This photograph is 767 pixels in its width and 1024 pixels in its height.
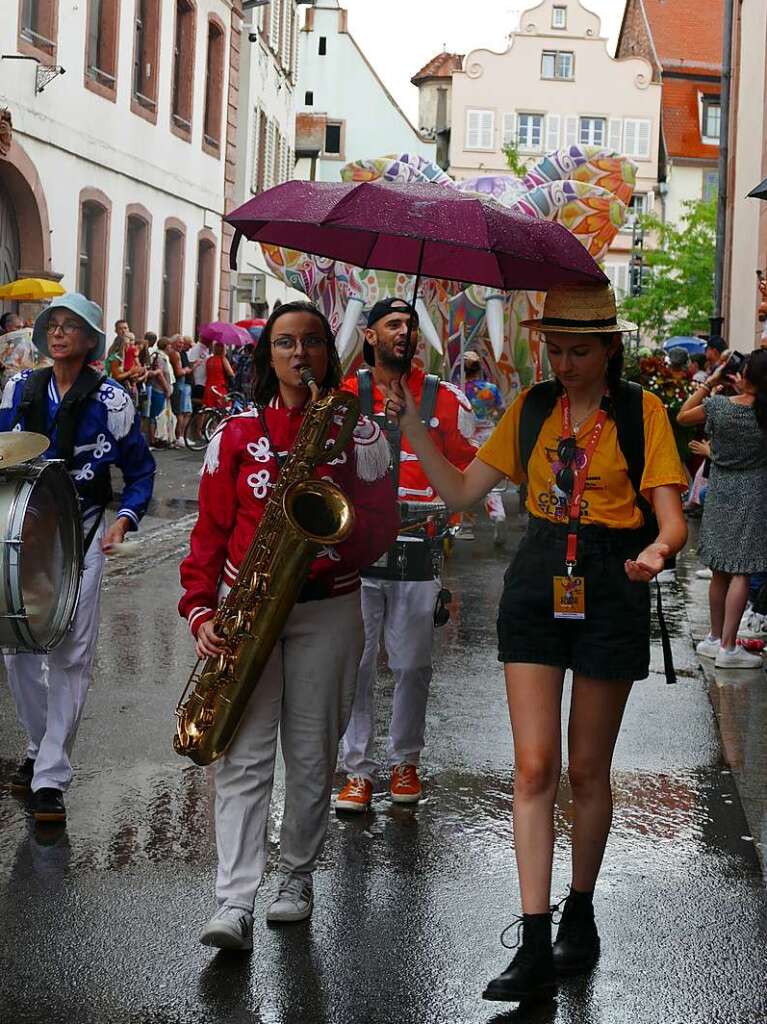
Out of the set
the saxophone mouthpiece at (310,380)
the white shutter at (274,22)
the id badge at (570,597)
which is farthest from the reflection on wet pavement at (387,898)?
the white shutter at (274,22)

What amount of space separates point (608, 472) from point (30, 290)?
16978 millimetres

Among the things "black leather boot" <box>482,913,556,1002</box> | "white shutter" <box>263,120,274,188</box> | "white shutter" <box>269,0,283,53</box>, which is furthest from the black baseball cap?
"white shutter" <box>269,0,283,53</box>

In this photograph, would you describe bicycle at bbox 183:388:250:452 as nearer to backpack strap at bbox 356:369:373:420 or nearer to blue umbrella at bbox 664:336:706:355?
blue umbrella at bbox 664:336:706:355

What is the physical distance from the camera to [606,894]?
548 cm

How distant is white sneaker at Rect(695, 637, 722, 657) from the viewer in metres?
10.1

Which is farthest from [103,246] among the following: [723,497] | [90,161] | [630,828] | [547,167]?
[630,828]

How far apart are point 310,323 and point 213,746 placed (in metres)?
1.28

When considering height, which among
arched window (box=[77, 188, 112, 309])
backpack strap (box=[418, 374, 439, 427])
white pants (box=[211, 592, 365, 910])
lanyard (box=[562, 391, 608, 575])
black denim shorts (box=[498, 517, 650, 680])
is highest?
arched window (box=[77, 188, 112, 309])

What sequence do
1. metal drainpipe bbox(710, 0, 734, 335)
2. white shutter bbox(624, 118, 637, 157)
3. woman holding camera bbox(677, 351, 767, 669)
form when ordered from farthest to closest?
1. white shutter bbox(624, 118, 637, 157)
2. metal drainpipe bbox(710, 0, 734, 335)
3. woman holding camera bbox(677, 351, 767, 669)

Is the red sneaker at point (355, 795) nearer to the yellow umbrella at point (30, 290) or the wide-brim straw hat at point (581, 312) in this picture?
the wide-brim straw hat at point (581, 312)

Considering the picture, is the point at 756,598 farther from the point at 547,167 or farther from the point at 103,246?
the point at 103,246

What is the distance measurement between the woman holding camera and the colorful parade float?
7955mm

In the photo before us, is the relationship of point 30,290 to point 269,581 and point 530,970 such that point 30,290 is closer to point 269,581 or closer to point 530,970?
point 269,581

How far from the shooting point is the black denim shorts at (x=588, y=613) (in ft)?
15.3
